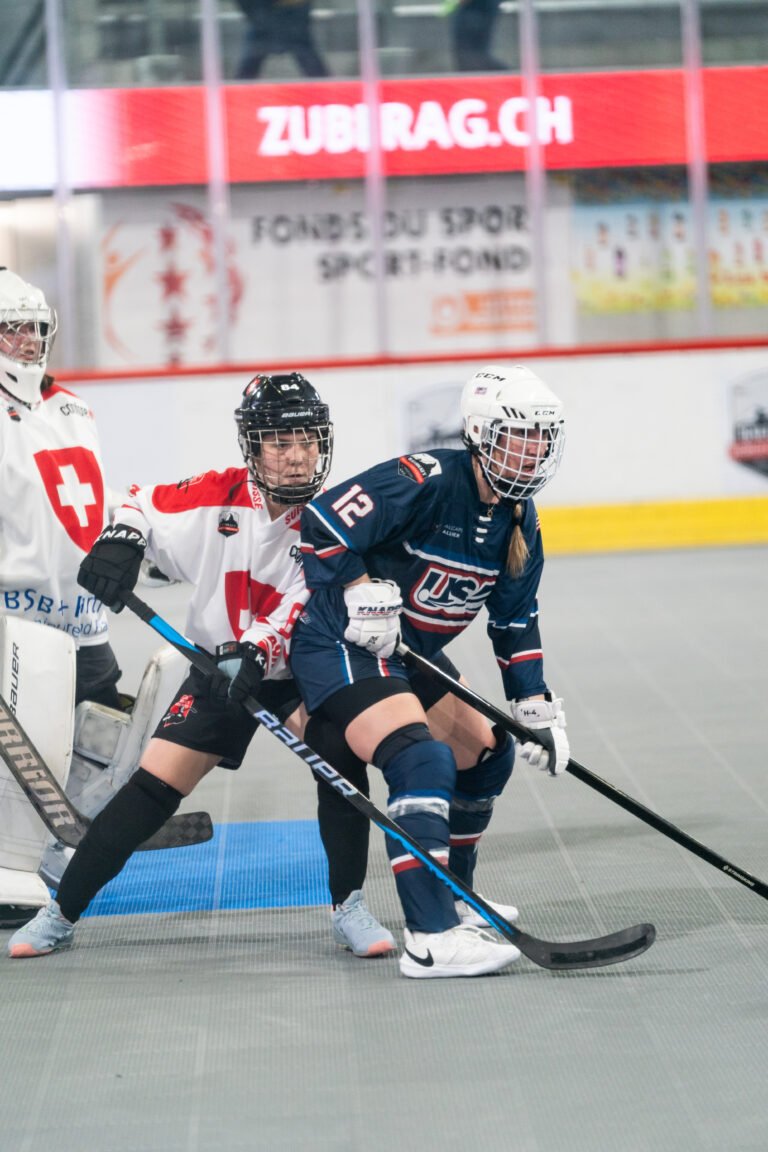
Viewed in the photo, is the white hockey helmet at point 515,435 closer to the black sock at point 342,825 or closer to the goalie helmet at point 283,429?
the goalie helmet at point 283,429

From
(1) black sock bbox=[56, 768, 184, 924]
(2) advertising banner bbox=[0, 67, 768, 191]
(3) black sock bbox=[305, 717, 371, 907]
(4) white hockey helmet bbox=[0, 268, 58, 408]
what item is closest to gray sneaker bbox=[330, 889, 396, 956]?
(3) black sock bbox=[305, 717, 371, 907]

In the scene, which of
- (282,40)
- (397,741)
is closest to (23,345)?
(397,741)

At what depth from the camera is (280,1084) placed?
2672 millimetres

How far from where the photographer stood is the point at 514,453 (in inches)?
126

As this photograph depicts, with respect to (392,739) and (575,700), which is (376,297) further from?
(392,739)

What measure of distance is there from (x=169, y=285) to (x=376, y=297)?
1456mm

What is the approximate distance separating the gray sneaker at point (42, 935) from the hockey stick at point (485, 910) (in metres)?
0.58

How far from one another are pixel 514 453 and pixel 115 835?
42.6 inches

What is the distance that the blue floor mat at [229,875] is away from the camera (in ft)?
12.2

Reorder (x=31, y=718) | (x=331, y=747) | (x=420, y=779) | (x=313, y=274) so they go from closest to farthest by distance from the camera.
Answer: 1. (x=420, y=779)
2. (x=331, y=747)
3. (x=31, y=718)
4. (x=313, y=274)

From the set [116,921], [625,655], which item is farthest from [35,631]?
[625,655]

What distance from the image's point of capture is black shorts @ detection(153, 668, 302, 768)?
3.32 metres

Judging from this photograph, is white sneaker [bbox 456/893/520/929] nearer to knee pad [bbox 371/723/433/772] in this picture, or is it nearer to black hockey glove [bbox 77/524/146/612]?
knee pad [bbox 371/723/433/772]

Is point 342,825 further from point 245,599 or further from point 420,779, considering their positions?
point 245,599
